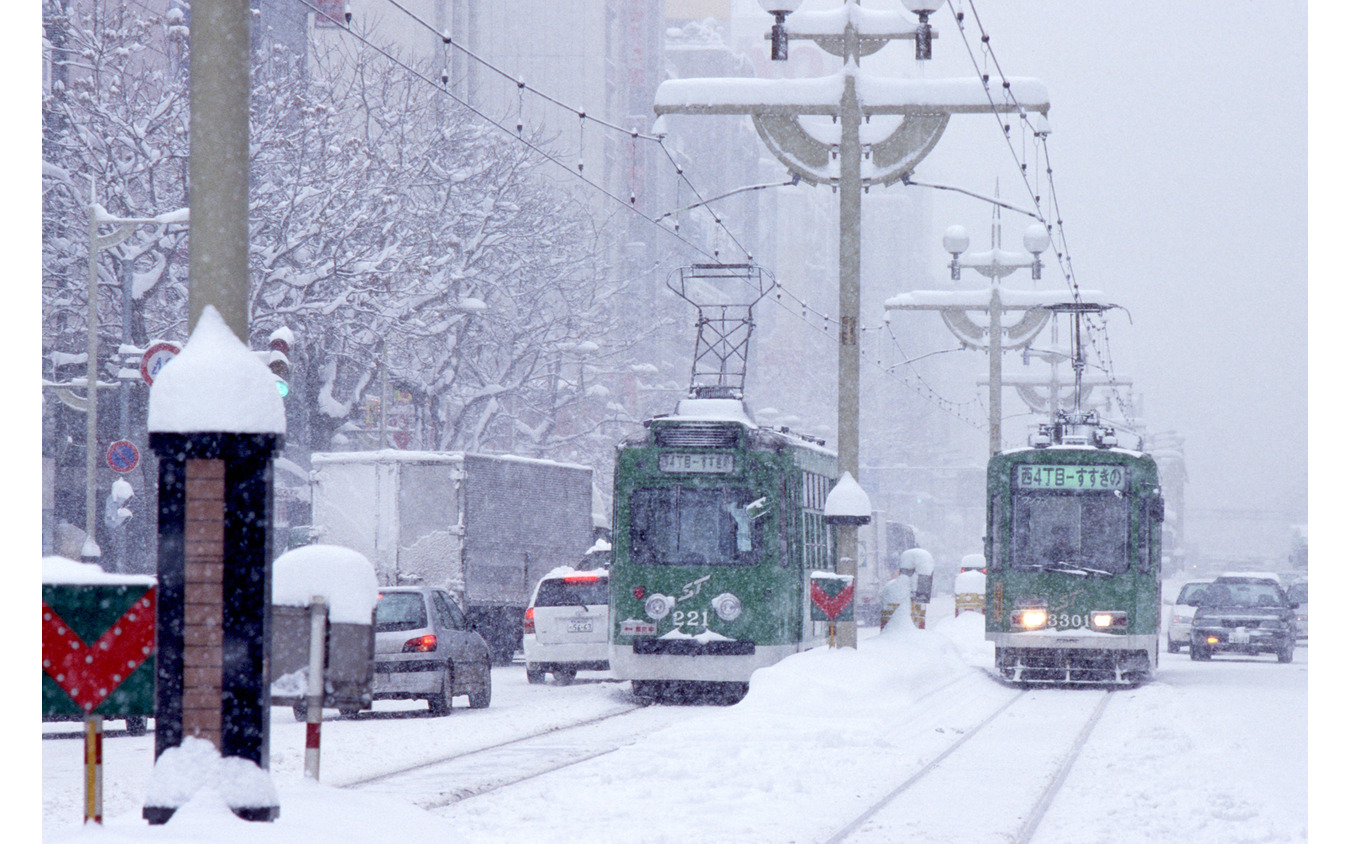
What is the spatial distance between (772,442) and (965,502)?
300 feet

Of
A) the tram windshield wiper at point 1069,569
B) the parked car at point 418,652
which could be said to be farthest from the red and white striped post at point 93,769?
the tram windshield wiper at point 1069,569

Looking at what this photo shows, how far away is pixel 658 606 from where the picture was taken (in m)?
22.5

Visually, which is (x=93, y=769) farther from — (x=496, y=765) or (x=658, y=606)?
(x=658, y=606)

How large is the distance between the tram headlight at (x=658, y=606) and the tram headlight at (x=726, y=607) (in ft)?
1.66

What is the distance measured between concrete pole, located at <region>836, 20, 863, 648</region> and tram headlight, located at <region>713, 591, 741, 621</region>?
1750 mm

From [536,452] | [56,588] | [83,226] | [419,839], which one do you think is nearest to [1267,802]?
[419,839]

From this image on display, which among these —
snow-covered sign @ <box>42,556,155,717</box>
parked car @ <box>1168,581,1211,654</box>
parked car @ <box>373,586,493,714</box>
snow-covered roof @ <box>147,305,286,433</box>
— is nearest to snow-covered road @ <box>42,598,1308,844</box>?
parked car @ <box>373,586,493,714</box>

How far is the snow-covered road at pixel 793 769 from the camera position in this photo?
36.4 feet

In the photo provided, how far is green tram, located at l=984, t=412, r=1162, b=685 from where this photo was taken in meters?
25.3

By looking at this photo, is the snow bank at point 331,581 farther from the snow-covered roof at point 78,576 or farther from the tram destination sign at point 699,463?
the tram destination sign at point 699,463

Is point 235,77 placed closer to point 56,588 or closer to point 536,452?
point 56,588

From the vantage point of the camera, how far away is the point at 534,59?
10638 centimetres

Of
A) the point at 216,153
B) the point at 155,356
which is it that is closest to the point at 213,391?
the point at 216,153

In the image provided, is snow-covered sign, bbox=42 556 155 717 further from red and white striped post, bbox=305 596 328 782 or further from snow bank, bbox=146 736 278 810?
red and white striped post, bbox=305 596 328 782
